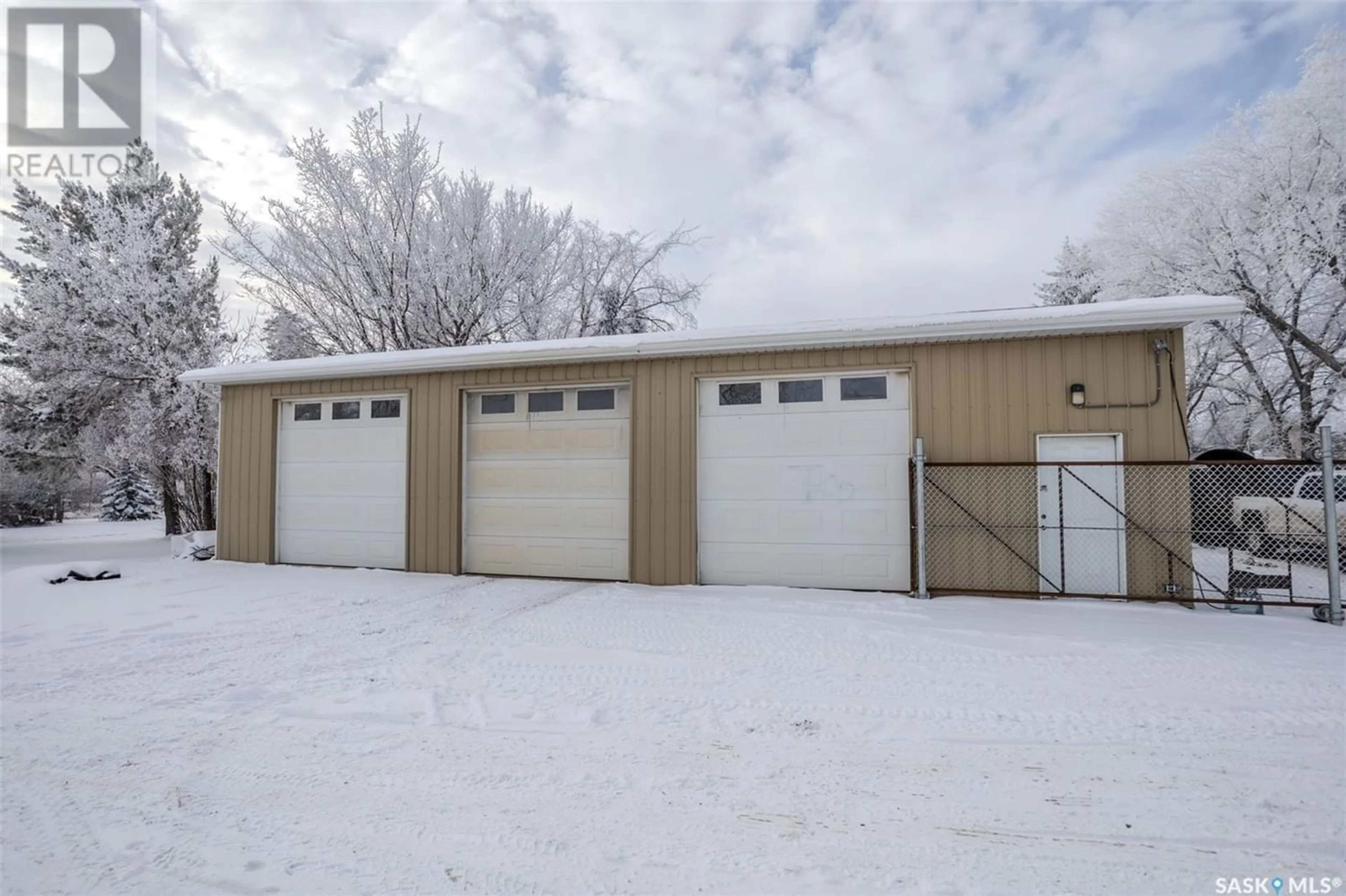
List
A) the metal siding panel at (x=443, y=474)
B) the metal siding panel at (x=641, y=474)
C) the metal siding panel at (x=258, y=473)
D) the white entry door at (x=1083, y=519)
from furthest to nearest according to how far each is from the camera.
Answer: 1. the metal siding panel at (x=258, y=473)
2. the metal siding panel at (x=443, y=474)
3. the metal siding panel at (x=641, y=474)
4. the white entry door at (x=1083, y=519)

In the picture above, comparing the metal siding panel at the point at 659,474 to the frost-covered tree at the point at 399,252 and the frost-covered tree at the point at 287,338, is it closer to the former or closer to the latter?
the frost-covered tree at the point at 399,252

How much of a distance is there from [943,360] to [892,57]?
4.92 m

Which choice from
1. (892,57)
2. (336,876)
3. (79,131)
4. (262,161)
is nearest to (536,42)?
(892,57)

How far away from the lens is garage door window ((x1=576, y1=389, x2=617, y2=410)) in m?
7.01

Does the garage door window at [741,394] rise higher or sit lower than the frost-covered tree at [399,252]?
lower

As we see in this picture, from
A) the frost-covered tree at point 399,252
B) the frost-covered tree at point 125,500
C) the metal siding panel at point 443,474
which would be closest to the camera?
the metal siding panel at point 443,474

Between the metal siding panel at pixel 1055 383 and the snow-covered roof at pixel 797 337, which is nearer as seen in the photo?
the snow-covered roof at pixel 797 337

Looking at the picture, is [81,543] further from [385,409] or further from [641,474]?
[641,474]

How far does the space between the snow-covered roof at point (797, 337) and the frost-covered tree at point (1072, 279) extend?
1082cm

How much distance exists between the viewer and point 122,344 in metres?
12.8
